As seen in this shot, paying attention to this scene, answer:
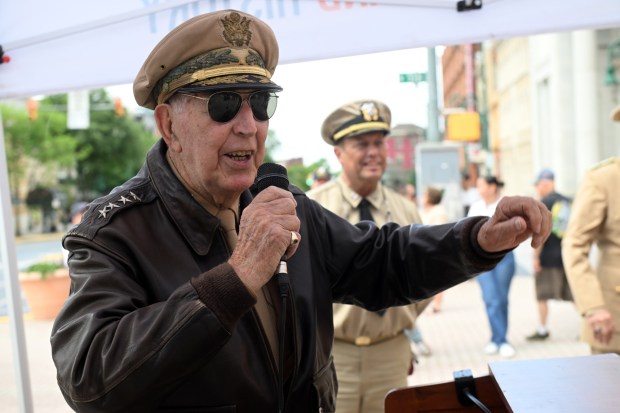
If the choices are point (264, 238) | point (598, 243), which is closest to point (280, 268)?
point (264, 238)

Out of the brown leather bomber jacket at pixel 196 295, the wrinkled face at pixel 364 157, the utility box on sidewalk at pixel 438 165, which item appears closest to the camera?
the brown leather bomber jacket at pixel 196 295

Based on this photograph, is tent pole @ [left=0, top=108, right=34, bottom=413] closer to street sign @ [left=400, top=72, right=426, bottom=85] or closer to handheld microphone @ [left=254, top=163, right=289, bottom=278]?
handheld microphone @ [left=254, top=163, right=289, bottom=278]

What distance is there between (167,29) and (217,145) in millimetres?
1006

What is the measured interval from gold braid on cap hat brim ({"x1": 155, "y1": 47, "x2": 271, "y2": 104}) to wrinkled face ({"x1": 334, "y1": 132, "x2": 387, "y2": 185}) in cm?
236

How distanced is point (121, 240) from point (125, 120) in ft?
225

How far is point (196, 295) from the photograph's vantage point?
1772 millimetres

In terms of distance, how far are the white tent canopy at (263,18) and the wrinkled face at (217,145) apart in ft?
2.70

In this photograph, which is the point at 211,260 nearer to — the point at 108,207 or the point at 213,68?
the point at 108,207

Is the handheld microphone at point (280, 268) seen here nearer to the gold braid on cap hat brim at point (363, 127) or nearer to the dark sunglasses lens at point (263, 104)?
the dark sunglasses lens at point (263, 104)

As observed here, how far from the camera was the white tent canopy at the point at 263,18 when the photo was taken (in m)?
2.72

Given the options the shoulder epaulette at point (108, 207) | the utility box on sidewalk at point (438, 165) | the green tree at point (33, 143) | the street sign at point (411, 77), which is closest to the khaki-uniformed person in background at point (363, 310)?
the shoulder epaulette at point (108, 207)

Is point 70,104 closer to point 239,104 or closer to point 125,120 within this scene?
point 239,104

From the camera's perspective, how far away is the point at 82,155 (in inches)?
2419

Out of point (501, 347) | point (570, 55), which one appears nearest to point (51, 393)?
point (501, 347)
